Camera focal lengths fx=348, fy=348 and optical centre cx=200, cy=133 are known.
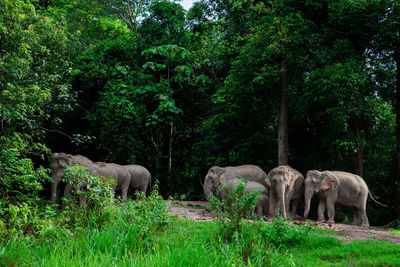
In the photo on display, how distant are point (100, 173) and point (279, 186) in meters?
5.24

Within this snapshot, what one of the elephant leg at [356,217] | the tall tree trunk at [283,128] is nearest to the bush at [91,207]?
the tall tree trunk at [283,128]

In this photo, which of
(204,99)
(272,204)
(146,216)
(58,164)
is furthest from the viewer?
(204,99)

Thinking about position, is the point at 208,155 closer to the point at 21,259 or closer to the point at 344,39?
the point at 344,39

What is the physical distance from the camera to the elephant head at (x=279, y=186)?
9055 mm

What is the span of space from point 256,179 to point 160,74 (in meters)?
7.26

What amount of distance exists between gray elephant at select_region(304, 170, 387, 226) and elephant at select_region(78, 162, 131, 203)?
5678 mm

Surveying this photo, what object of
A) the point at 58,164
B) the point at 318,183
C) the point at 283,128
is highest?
the point at 283,128

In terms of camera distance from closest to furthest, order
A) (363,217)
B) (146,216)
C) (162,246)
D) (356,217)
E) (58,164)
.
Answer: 1. (162,246)
2. (146,216)
3. (58,164)
4. (363,217)
5. (356,217)

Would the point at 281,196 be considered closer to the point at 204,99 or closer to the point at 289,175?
the point at 289,175

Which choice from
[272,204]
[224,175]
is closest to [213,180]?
[224,175]

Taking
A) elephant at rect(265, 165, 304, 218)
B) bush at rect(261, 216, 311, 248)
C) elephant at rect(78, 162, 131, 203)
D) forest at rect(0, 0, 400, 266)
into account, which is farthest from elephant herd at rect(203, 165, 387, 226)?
elephant at rect(78, 162, 131, 203)

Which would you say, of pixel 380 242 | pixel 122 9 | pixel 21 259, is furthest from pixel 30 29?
pixel 122 9

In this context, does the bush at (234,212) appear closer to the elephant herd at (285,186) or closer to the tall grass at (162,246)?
the tall grass at (162,246)

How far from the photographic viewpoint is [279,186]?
912cm
